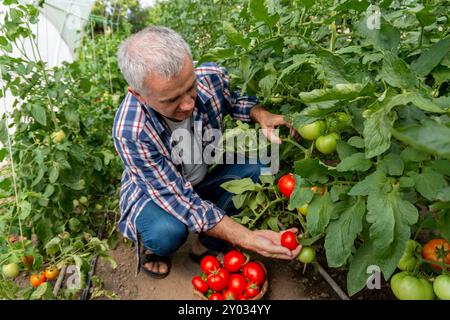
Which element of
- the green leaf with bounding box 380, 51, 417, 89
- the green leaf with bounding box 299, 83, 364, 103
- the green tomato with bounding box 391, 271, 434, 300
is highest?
the green leaf with bounding box 380, 51, 417, 89

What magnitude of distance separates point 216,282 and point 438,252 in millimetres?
865

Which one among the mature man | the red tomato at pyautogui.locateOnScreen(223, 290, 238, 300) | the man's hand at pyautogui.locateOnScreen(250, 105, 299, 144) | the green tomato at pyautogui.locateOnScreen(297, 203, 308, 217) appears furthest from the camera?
the red tomato at pyautogui.locateOnScreen(223, 290, 238, 300)

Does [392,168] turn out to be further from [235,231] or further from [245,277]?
[245,277]

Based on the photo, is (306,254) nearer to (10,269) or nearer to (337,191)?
(337,191)

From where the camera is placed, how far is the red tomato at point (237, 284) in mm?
1487

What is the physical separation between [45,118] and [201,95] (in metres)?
0.68

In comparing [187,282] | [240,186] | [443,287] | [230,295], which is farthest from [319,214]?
[187,282]

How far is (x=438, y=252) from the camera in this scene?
2.88 feet

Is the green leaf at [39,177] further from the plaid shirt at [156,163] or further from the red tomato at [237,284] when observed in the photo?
the red tomato at [237,284]

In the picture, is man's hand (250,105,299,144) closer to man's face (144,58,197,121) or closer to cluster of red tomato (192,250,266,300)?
man's face (144,58,197,121)

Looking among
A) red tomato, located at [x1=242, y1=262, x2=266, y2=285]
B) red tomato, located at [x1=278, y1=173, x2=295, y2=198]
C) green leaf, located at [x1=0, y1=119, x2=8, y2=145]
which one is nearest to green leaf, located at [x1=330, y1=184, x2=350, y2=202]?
red tomato, located at [x1=278, y1=173, x2=295, y2=198]

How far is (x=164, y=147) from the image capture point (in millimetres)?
1511

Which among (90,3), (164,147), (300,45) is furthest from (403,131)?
(90,3)

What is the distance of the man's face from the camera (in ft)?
4.04
